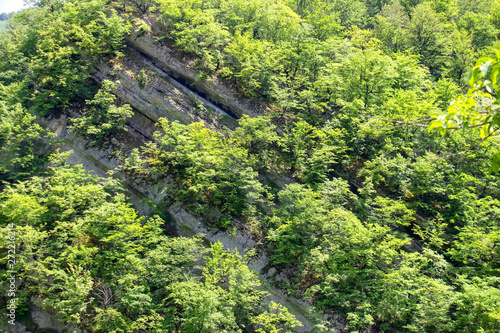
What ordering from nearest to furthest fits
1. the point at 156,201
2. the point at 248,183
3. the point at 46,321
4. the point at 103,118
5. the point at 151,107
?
1. the point at 46,321
2. the point at 248,183
3. the point at 156,201
4. the point at 103,118
5. the point at 151,107

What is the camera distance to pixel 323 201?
65.1 feet

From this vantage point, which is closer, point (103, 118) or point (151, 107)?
point (103, 118)

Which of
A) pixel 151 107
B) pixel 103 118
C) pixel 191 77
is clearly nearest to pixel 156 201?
pixel 151 107

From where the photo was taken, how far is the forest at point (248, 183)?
55.4 feet

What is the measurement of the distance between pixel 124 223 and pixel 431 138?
2247cm

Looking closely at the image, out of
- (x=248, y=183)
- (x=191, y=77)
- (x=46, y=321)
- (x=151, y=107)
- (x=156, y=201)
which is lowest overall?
(x=46, y=321)

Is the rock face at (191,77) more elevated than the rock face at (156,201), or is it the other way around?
the rock face at (191,77)

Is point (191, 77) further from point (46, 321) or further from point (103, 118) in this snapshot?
point (46, 321)

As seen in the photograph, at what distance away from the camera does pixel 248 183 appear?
22.4 metres

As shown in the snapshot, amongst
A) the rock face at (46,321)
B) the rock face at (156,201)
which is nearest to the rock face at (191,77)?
the rock face at (156,201)

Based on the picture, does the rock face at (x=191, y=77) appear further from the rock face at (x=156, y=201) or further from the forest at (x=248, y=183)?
the rock face at (x=156, y=201)

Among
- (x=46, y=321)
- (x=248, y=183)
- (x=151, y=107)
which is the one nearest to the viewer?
(x=46, y=321)

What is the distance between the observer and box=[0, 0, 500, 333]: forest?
16.9m

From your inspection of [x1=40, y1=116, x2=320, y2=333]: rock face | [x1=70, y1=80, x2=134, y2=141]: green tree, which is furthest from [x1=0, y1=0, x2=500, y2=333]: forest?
[x1=40, y1=116, x2=320, y2=333]: rock face
